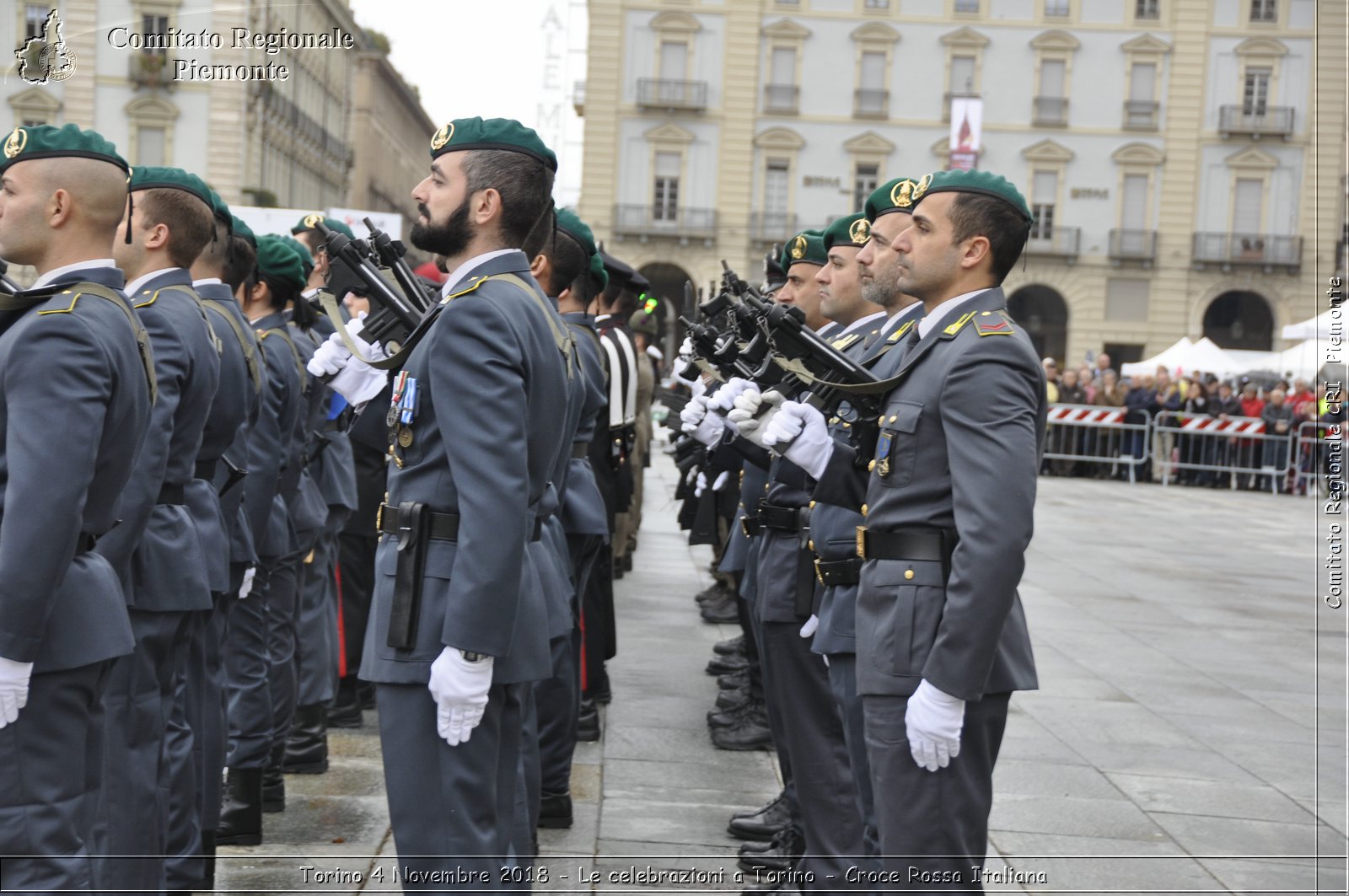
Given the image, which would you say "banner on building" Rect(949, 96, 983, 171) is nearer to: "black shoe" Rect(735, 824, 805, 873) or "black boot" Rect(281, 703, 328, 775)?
"black boot" Rect(281, 703, 328, 775)

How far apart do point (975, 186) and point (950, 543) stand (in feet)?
3.05

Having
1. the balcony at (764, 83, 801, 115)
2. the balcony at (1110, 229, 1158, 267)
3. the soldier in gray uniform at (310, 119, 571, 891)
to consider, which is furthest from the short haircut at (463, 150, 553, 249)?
the balcony at (1110, 229, 1158, 267)

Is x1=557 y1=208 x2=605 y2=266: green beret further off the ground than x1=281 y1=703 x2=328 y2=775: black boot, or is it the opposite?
x1=557 y1=208 x2=605 y2=266: green beret

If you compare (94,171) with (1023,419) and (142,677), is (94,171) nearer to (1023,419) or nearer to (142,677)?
(142,677)

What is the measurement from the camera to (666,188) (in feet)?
181

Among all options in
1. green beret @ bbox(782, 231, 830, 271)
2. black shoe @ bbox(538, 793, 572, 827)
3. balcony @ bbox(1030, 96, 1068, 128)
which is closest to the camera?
black shoe @ bbox(538, 793, 572, 827)

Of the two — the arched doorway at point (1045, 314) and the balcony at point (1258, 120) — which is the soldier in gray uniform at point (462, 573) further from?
the balcony at point (1258, 120)

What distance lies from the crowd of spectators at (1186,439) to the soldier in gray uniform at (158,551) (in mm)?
25043

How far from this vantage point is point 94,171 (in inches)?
150

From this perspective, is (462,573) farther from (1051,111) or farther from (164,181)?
(1051,111)

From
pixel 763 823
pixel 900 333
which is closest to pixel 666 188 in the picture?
pixel 763 823

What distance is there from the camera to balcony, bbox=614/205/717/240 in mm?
54656

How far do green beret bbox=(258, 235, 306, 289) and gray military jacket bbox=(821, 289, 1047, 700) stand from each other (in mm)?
3233

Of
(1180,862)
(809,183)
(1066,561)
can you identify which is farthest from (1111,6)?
(1180,862)
